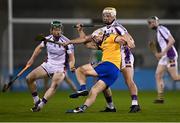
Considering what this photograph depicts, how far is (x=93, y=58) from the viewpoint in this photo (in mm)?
32875

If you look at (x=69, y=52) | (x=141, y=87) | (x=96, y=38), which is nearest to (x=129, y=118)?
(x=96, y=38)

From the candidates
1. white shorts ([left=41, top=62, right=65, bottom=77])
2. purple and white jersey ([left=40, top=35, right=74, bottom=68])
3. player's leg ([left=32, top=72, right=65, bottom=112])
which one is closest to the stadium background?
purple and white jersey ([left=40, top=35, right=74, bottom=68])

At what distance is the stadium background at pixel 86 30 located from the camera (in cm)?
3281

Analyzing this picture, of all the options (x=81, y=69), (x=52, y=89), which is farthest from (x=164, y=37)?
(x=81, y=69)

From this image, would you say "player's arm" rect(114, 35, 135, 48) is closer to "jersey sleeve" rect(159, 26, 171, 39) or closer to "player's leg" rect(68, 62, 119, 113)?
"player's leg" rect(68, 62, 119, 113)

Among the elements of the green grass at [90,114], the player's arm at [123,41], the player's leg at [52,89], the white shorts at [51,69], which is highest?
the player's arm at [123,41]

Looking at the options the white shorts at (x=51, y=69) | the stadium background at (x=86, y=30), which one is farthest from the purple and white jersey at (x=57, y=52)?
the stadium background at (x=86, y=30)

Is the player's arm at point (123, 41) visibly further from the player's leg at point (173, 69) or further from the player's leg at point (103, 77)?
the player's leg at point (173, 69)

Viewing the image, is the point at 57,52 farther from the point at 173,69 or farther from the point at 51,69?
the point at 173,69

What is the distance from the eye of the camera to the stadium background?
32812mm

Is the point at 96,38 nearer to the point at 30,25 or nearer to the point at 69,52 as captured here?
the point at 69,52

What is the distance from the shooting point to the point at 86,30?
1308 inches

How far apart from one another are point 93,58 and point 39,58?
2.11 m

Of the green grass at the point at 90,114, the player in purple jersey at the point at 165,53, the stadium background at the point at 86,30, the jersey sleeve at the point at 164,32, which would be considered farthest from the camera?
the stadium background at the point at 86,30
